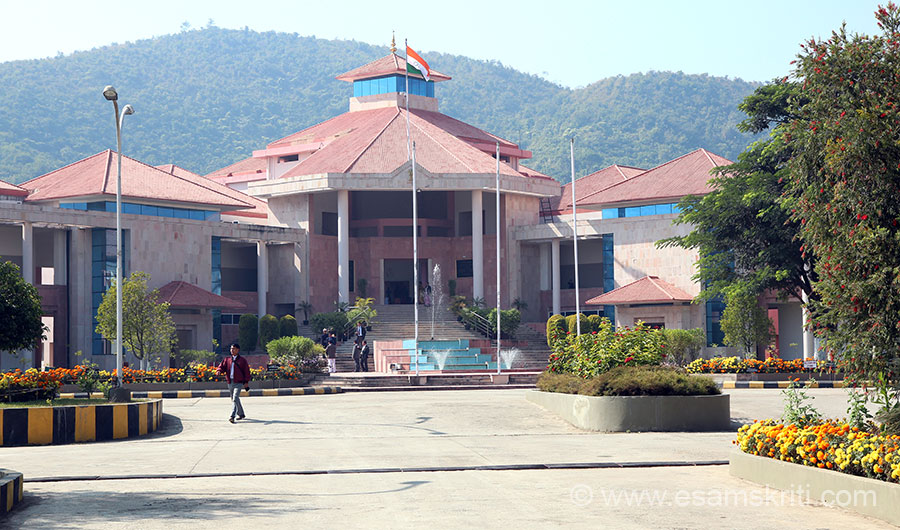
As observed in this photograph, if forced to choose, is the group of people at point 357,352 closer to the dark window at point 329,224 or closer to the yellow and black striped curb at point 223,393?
the yellow and black striped curb at point 223,393

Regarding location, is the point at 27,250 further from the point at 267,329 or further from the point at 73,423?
the point at 73,423

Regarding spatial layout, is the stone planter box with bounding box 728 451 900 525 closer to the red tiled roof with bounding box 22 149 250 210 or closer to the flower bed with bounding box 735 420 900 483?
the flower bed with bounding box 735 420 900 483

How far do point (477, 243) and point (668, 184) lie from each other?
1037cm

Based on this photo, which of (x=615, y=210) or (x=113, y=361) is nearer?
(x=113, y=361)

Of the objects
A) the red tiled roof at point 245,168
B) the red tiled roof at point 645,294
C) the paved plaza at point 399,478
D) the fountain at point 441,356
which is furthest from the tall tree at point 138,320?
the red tiled roof at point 245,168

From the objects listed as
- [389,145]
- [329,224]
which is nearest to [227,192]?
[329,224]

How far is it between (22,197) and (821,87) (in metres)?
45.3

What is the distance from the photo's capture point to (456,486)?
13211mm

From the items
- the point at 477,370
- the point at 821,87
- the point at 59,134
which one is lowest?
the point at 477,370

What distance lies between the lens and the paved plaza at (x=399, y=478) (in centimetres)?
1091

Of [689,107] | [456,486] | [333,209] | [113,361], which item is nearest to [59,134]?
[689,107]

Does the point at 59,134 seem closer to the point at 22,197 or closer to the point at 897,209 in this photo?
the point at 22,197

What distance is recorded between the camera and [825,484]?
11.8m

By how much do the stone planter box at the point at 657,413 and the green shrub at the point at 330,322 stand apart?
33.8 m
